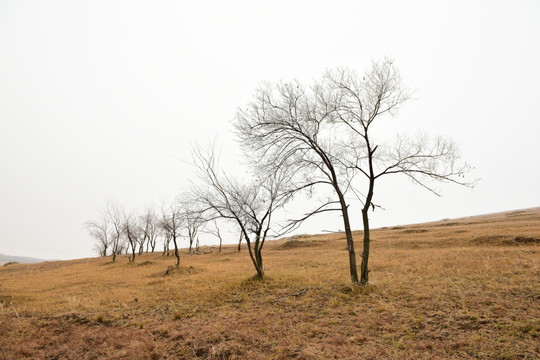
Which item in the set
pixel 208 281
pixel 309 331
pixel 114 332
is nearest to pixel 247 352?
pixel 309 331

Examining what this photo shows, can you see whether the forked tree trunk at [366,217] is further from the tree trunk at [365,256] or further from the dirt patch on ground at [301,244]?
the dirt patch on ground at [301,244]

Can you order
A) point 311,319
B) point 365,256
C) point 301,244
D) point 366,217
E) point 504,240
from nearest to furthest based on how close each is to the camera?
point 311,319 → point 365,256 → point 366,217 → point 504,240 → point 301,244

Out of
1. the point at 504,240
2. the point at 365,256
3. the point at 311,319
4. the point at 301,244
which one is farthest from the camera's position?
the point at 301,244

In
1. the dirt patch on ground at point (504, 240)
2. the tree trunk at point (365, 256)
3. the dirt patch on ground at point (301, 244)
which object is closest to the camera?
the tree trunk at point (365, 256)

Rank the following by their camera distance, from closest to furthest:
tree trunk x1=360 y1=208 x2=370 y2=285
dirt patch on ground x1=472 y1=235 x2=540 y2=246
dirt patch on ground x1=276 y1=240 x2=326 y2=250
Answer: tree trunk x1=360 y1=208 x2=370 y2=285 < dirt patch on ground x1=472 y1=235 x2=540 y2=246 < dirt patch on ground x1=276 y1=240 x2=326 y2=250

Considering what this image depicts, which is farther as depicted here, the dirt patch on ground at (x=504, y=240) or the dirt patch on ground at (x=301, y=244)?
the dirt patch on ground at (x=301, y=244)

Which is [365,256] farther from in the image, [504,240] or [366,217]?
Result: [504,240]


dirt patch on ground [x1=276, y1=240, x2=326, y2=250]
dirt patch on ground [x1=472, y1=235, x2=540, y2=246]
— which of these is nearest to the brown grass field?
dirt patch on ground [x1=472, y1=235, x2=540, y2=246]

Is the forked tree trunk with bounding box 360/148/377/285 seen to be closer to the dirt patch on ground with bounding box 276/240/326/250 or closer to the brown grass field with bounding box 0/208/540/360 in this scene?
the brown grass field with bounding box 0/208/540/360

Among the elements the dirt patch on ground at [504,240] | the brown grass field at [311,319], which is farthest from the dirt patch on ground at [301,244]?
the brown grass field at [311,319]

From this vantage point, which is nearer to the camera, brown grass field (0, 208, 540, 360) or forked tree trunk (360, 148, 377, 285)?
brown grass field (0, 208, 540, 360)

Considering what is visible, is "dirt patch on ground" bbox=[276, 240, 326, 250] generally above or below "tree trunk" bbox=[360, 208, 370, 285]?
below

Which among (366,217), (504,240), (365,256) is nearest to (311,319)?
(365,256)

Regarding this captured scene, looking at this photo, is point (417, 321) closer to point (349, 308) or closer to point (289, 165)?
point (349, 308)
